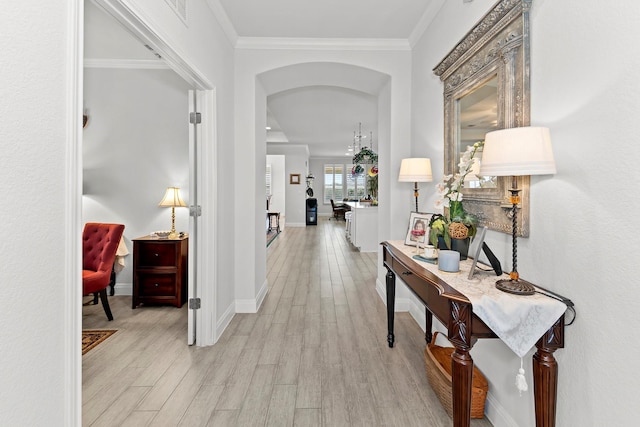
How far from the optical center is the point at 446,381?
193cm

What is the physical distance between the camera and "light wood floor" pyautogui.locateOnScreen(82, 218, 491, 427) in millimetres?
1922

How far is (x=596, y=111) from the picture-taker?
1224 millimetres

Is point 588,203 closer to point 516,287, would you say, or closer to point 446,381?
point 516,287

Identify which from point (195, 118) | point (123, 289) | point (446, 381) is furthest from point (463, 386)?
point (123, 289)

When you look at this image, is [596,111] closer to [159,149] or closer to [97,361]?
[97,361]

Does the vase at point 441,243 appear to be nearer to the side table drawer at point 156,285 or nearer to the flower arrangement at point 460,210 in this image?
the flower arrangement at point 460,210

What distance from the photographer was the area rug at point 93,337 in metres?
2.75

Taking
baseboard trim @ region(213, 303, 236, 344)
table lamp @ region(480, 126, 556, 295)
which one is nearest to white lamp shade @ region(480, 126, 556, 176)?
table lamp @ region(480, 126, 556, 295)

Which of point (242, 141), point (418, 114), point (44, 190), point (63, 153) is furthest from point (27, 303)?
point (418, 114)

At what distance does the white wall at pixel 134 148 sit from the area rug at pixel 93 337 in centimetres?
108

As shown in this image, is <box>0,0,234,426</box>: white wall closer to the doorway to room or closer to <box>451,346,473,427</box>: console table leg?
<box>451,346,473,427</box>: console table leg

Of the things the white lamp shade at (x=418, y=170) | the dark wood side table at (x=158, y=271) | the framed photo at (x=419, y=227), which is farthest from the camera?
the dark wood side table at (x=158, y=271)

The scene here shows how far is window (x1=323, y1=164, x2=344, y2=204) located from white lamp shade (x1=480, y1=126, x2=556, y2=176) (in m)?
13.7

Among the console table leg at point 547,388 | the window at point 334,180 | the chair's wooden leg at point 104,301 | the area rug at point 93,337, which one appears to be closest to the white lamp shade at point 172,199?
the chair's wooden leg at point 104,301
